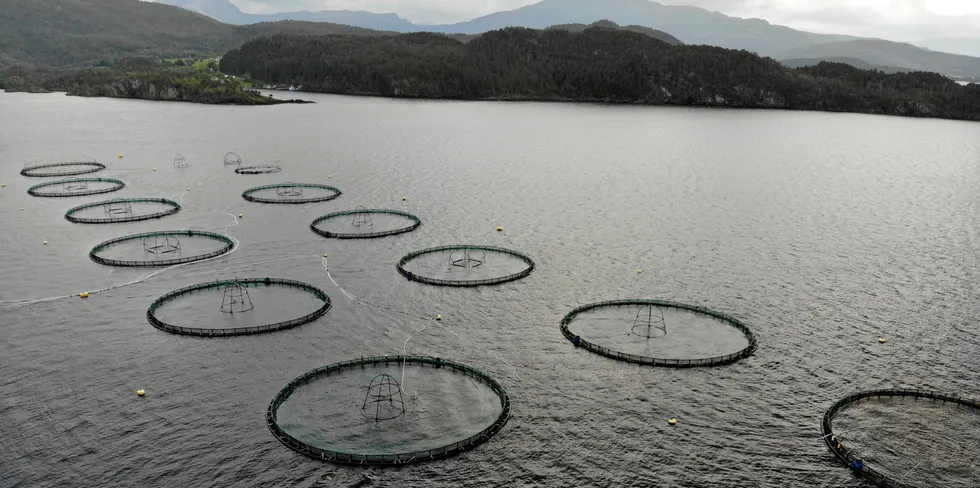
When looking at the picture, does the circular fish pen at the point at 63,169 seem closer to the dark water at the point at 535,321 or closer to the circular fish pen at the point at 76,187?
the dark water at the point at 535,321

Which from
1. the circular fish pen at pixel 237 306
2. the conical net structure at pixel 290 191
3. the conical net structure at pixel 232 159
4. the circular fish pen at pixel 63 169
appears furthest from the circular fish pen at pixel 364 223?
the circular fish pen at pixel 63 169

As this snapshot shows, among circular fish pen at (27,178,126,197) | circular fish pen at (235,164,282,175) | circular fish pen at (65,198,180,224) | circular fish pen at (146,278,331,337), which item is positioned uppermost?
circular fish pen at (235,164,282,175)

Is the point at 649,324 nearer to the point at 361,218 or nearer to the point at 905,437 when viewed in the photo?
the point at 905,437

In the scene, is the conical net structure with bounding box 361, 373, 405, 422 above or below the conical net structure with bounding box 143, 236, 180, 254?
below

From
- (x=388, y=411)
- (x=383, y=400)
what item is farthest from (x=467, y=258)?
(x=388, y=411)

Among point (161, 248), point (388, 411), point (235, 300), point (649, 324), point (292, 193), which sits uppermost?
point (292, 193)

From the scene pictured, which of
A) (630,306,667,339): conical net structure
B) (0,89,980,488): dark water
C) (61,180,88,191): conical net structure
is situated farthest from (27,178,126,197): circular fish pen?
(630,306,667,339): conical net structure

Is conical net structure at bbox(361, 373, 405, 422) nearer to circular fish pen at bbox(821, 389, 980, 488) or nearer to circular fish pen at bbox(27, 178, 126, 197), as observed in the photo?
circular fish pen at bbox(821, 389, 980, 488)
